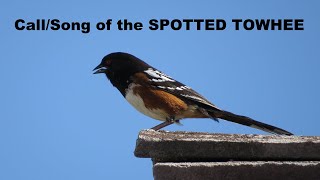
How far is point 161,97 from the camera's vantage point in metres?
6.30

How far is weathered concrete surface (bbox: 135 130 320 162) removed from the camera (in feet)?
9.25

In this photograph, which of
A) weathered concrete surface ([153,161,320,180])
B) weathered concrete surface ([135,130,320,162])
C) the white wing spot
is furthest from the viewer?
the white wing spot

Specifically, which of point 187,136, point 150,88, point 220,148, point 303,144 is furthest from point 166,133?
point 150,88

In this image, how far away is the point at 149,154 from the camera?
2.84 meters

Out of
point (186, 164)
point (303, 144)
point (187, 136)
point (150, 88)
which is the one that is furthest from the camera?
point (150, 88)

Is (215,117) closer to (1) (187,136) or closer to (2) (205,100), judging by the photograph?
(2) (205,100)

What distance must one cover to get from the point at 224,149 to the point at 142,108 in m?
3.52

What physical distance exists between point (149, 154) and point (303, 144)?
0.74 meters

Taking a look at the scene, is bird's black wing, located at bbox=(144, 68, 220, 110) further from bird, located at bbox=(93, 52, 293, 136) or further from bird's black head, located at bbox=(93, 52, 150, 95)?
bird's black head, located at bbox=(93, 52, 150, 95)

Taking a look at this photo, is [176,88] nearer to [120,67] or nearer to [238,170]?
[120,67]

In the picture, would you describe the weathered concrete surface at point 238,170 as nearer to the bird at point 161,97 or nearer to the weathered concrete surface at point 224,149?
the weathered concrete surface at point 224,149

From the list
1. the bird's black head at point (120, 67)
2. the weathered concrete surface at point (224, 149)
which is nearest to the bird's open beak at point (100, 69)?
the bird's black head at point (120, 67)

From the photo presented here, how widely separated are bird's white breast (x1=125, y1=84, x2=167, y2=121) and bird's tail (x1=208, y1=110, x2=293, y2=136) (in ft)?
1.80

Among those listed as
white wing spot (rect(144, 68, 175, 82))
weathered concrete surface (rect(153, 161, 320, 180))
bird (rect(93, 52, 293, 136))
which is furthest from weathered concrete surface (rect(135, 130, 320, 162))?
white wing spot (rect(144, 68, 175, 82))
